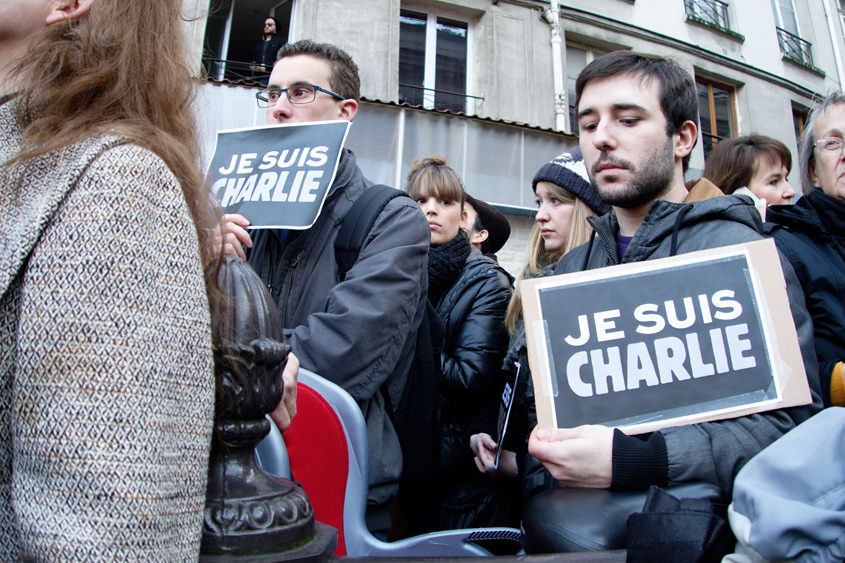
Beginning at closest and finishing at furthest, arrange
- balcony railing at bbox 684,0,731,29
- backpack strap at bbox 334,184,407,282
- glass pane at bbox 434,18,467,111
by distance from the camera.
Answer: backpack strap at bbox 334,184,407,282 < glass pane at bbox 434,18,467,111 < balcony railing at bbox 684,0,731,29

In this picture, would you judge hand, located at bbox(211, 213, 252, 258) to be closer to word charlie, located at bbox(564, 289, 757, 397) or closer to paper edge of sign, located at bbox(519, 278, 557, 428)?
paper edge of sign, located at bbox(519, 278, 557, 428)

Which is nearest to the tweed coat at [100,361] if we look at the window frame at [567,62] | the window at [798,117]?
the window frame at [567,62]

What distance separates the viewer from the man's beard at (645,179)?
5.61 feet

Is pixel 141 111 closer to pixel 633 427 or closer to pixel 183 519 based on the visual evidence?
pixel 183 519

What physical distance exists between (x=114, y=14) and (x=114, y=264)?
51cm

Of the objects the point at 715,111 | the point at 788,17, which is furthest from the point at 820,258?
the point at 788,17

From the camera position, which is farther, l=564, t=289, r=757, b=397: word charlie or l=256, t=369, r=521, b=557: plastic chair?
l=256, t=369, r=521, b=557: plastic chair

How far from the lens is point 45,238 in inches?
27.2

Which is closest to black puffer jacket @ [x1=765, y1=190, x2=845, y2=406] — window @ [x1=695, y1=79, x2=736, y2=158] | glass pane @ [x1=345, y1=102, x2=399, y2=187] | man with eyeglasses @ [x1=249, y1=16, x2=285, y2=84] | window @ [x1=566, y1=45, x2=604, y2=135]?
glass pane @ [x1=345, y1=102, x2=399, y2=187]

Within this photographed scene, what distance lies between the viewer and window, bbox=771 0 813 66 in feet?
43.5

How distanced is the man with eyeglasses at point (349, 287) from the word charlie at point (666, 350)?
24.1 inches

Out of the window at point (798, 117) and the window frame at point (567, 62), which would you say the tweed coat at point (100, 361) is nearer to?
the window frame at point (567, 62)

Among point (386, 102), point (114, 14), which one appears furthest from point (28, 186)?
point (386, 102)

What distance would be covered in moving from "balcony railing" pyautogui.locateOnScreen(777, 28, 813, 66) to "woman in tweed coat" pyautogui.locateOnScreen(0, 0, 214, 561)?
15.5 metres
